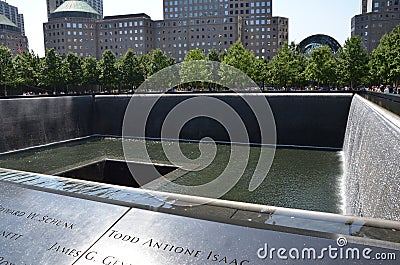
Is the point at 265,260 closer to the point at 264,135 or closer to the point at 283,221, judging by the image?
the point at 283,221

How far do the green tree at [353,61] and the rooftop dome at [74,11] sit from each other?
78127 millimetres

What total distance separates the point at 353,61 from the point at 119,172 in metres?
24.9

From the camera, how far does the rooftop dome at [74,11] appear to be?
91312 mm

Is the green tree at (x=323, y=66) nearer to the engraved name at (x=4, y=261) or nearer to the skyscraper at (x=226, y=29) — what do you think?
the engraved name at (x=4, y=261)

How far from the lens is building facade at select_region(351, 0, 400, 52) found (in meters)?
80.9

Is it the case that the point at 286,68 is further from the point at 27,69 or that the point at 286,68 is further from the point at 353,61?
the point at 27,69

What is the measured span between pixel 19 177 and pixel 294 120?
13054mm

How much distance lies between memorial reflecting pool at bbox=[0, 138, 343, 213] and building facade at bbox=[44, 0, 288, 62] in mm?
69497

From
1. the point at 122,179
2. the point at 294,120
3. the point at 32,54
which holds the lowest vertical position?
the point at 122,179

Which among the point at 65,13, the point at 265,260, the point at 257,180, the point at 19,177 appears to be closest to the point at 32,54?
the point at 257,180

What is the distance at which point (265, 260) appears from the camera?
76.4 inches

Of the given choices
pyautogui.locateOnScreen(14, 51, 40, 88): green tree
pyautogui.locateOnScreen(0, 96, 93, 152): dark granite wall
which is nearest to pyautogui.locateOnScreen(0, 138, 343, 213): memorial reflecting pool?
pyautogui.locateOnScreen(0, 96, 93, 152): dark granite wall

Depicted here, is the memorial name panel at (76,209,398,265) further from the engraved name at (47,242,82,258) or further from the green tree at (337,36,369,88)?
the green tree at (337,36,369,88)

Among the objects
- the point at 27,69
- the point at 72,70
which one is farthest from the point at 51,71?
the point at 72,70
